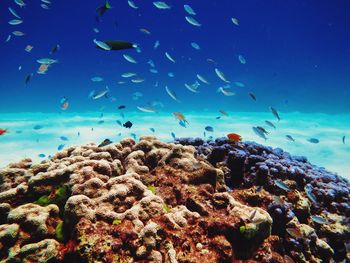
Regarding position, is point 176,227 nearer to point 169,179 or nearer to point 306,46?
point 169,179

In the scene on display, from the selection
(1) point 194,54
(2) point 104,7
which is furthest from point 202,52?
(2) point 104,7

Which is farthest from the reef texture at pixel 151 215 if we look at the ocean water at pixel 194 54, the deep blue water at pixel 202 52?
the deep blue water at pixel 202 52

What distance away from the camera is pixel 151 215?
320cm

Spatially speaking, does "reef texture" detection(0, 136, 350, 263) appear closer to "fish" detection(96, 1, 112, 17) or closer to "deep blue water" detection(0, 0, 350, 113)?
"fish" detection(96, 1, 112, 17)

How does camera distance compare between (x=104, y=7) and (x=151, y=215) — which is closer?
(x=151, y=215)

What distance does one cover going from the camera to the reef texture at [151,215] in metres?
2.83

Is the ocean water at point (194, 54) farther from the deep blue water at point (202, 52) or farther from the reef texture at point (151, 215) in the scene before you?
the reef texture at point (151, 215)

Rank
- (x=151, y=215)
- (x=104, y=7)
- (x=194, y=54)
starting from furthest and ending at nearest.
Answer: (x=194, y=54)
(x=104, y=7)
(x=151, y=215)

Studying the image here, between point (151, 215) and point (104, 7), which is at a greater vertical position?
point (104, 7)

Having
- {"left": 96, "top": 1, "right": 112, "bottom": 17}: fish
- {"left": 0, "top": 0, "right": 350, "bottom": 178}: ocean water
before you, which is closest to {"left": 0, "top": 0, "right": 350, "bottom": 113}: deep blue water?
{"left": 0, "top": 0, "right": 350, "bottom": 178}: ocean water

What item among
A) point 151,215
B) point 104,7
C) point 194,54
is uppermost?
point 194,54

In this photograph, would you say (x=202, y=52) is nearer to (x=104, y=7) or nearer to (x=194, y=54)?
(x=194, y=54)

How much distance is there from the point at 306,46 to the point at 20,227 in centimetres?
5785

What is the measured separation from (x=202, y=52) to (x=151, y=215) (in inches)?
2093
